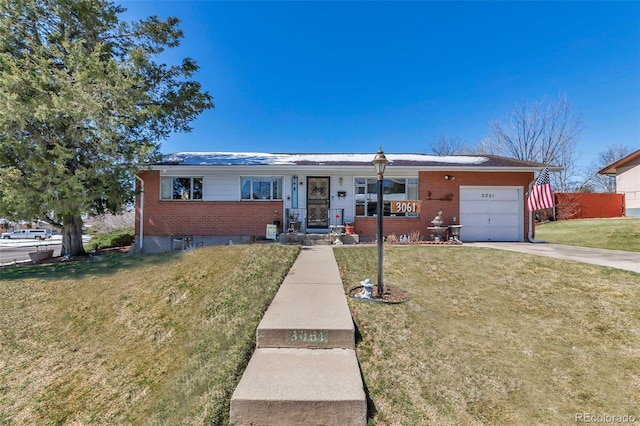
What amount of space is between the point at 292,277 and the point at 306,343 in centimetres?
238

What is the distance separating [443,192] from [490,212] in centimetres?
227

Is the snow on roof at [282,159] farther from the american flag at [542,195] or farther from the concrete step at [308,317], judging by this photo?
the concrete step at [308,317]

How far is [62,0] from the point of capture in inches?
340

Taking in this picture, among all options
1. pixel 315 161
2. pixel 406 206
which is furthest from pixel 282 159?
pixel 406 206

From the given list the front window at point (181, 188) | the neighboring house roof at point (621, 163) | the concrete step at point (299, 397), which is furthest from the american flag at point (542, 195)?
the neighboring house roof at point (621, 163)

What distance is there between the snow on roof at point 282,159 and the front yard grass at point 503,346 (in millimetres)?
7115

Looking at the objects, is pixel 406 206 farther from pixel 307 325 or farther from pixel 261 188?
pixel 307 325

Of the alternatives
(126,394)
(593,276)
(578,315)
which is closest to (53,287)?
(126,394)

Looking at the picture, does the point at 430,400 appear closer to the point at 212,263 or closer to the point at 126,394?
the point at 126,394

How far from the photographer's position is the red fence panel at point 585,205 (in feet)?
64.8

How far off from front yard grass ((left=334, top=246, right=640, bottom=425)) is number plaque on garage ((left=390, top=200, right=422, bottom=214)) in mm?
5313

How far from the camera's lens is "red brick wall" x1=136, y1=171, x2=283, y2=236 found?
37.0 feet

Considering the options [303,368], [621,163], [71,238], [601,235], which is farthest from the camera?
[621,163]

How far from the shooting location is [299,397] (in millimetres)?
2566
